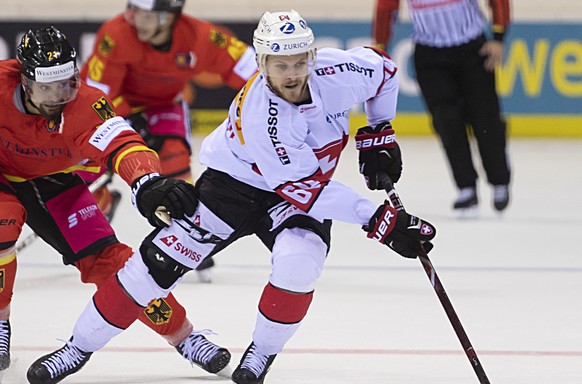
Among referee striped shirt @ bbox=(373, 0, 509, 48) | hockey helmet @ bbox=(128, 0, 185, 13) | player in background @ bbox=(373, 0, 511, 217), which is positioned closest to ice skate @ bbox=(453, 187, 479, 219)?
player in background @ bbox=(373, 0, 511, 217)

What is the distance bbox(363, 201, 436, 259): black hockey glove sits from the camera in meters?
3.24

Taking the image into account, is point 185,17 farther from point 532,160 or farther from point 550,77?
point 550,77

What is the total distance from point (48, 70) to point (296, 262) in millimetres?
889

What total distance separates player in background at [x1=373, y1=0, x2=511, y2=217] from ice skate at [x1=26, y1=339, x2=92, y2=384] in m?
3.69

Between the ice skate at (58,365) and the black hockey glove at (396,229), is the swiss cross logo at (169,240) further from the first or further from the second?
the black hockey glove at (396,229)

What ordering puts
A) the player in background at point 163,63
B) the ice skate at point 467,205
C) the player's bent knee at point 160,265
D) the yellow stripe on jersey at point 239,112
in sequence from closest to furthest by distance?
the player's bent knee at point 160,265
the yellow stripe on jersey at point 239,112
the player in background at point 163,63
the ice skate at point 467,205

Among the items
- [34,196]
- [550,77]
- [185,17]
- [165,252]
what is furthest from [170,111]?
[550,77]

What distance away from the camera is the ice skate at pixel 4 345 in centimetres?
358

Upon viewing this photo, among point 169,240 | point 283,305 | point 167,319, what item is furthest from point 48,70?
point 283,305

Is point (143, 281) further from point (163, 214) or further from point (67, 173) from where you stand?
point (67, 173)

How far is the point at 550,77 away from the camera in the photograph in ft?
32.6

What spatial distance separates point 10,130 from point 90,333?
66 centimetres

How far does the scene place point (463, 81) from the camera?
22.6ft

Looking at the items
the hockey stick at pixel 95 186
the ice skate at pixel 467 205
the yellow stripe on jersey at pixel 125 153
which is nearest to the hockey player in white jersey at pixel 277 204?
the yellow stripe on jersey at pixel 125 153
